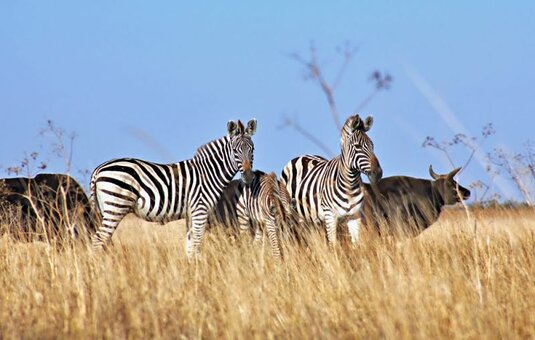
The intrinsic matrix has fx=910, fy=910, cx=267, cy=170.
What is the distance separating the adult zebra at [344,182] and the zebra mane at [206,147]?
4.33 ft

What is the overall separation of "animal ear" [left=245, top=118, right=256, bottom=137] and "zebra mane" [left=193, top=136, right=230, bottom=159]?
0.39 m

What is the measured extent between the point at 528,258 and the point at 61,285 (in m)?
4.09

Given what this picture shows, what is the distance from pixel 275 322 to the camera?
5.46m

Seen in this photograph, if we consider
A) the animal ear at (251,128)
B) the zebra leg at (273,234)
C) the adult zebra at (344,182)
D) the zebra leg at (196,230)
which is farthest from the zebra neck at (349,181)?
the zebra leg at (196,230)

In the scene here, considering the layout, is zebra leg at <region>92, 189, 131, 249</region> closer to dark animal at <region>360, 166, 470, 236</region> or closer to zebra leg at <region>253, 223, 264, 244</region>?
zebra leg at <region>253, 223, 264, 244</region>

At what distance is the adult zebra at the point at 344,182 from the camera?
11241 millimetres

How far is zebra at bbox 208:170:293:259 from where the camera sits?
1214 cm

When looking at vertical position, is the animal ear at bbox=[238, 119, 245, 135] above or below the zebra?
above

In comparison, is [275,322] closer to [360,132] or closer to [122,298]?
[122,298]

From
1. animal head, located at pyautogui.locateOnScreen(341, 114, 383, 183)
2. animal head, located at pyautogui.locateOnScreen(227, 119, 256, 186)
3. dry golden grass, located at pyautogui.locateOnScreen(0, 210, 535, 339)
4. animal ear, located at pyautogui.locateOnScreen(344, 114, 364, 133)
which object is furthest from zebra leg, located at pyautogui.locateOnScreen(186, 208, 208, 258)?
dry golden grass, located at pyautogui.locateOnScreen(0, 210, 535, 339)

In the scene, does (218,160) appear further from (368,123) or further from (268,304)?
(268,304)

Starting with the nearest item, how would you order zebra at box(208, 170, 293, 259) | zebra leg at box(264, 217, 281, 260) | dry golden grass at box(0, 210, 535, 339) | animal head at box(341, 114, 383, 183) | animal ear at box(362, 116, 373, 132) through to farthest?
dry golden grass at box(0, 210, 535, 339) < animal head at box(341, 114, 383, 183) < zebra leg at box(264, 217, 281, 260) < animal ear at box(362, 116, 373, 132) < zebra at box(208, 170, 293, 259)

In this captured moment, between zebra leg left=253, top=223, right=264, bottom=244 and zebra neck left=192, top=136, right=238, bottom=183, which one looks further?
zebra neck left=192, top=136, right=238, bottom=183

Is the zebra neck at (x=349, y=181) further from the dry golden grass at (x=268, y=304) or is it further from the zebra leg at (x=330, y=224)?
the dry golden grass at (x=268, y=304)
